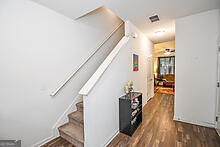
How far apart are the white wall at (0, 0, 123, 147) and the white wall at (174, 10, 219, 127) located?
2.78 meters

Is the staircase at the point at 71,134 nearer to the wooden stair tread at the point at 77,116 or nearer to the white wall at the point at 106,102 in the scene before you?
the wooden stair tread at the point at 77,116

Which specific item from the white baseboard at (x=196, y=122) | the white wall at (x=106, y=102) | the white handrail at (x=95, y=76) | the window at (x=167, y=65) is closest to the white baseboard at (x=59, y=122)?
the white wall at (x=106, y=102)

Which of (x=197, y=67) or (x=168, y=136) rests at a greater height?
(x=197, y=67)

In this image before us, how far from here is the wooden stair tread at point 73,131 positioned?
179cm

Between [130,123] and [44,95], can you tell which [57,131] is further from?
[130,123]

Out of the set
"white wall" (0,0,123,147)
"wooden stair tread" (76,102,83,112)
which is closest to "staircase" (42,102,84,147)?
"wooden stair tread" (76,102,83,112)

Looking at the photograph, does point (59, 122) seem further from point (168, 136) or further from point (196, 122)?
point (196, 122)

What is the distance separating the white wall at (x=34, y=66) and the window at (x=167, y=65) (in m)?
8.54

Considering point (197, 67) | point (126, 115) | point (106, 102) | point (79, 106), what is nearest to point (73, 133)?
point (79, 106)

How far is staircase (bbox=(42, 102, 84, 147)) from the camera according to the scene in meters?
1.81

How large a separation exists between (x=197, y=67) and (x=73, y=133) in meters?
3.31

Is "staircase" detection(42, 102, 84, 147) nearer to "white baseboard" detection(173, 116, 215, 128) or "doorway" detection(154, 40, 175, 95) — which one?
"white baseboard" detection(173, 116, 215, 128)

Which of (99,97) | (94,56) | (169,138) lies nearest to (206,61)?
(169,138)

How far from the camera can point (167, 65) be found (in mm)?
8773
